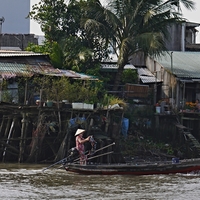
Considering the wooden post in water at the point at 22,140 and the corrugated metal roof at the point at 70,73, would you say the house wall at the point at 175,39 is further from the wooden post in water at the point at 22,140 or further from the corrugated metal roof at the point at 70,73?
the wooden post in water at the point at 22,140

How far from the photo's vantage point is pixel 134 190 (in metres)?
19.5

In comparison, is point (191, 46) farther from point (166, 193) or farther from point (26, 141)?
point (166, 193)

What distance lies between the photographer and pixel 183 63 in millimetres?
33094

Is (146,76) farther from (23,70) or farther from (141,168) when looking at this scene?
(141,168)

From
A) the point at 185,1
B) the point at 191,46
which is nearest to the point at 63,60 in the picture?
the point at 185,1

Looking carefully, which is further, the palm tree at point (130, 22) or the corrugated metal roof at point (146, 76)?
the corrugated metal roof at point (146, 76)

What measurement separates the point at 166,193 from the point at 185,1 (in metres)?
13.2

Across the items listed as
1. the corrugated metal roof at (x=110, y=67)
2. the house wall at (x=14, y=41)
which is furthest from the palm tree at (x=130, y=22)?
the house wall at (x=14, y=41)

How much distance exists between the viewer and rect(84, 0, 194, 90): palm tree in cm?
2955

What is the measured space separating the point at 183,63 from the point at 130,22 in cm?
441

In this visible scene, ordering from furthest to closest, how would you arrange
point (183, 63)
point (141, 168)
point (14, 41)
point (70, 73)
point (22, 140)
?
1. point (14, 41)
2. point (183, 63)
3. point (70, 73)
4. point (22, 140)
5. point (141, 168)

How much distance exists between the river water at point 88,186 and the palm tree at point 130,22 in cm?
797

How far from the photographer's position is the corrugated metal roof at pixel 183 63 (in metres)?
31.2

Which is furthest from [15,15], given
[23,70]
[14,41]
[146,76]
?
[23,70]
